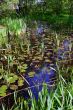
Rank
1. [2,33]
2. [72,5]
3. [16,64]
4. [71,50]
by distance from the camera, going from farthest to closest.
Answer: [72,5]
[2,33]
[71,50]
[16,64]

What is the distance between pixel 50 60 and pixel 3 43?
269 cm

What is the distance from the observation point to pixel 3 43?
1041cm

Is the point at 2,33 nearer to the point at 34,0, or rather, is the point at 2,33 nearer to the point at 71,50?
the point at 71,50

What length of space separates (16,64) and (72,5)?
18.1m

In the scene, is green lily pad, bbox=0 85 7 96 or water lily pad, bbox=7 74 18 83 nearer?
green lily pad, bbox=0 85 7 96

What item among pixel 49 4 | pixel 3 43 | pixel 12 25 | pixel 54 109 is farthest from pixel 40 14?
pixel 54 109

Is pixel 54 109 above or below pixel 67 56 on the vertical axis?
above

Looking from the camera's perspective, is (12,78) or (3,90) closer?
(3,90)

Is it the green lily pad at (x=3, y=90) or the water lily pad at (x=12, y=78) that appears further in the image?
the water lily pad at (x=12, y=78)

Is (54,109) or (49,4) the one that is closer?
(54,109)

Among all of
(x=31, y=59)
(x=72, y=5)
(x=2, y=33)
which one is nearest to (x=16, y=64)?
(x=31, y=59)

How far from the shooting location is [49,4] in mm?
27078

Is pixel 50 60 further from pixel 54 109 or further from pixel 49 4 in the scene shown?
pixel 49 4

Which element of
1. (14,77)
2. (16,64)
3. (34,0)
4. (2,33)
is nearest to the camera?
(14,77)
